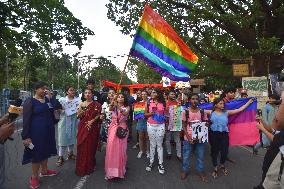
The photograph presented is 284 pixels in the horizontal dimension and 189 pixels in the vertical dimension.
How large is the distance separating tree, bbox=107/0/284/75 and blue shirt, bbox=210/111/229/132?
9.36 meters

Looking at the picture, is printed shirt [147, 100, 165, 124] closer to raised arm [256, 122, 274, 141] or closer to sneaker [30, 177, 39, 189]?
sneaker [30, 177, 39, 189]

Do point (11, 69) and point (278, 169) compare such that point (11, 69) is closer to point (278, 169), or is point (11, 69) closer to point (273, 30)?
point (273, 30)

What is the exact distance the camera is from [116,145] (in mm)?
6883

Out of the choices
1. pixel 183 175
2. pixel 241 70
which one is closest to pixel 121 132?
pixel 183 175

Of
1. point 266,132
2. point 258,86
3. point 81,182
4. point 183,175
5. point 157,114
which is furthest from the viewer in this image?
point 258,86

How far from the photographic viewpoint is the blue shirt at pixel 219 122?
717cm

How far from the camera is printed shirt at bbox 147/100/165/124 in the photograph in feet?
24.7

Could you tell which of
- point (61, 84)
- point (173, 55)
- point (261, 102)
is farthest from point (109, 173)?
point (61, 84)

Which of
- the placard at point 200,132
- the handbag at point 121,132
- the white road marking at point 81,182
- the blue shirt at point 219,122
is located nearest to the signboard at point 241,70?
the blue shirt at point 219,122

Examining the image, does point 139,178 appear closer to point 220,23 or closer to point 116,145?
point 116,145

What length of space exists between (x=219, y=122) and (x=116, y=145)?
2.12 meters

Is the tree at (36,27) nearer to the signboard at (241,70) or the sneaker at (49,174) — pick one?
the signboard at (241,70)

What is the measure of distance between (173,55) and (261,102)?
7.80 meters

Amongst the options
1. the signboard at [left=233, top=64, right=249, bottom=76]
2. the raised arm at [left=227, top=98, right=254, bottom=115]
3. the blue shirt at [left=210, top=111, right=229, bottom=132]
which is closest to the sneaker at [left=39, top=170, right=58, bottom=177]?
the blue shirt at [left=210, top=111, right=229, bottom=132]
